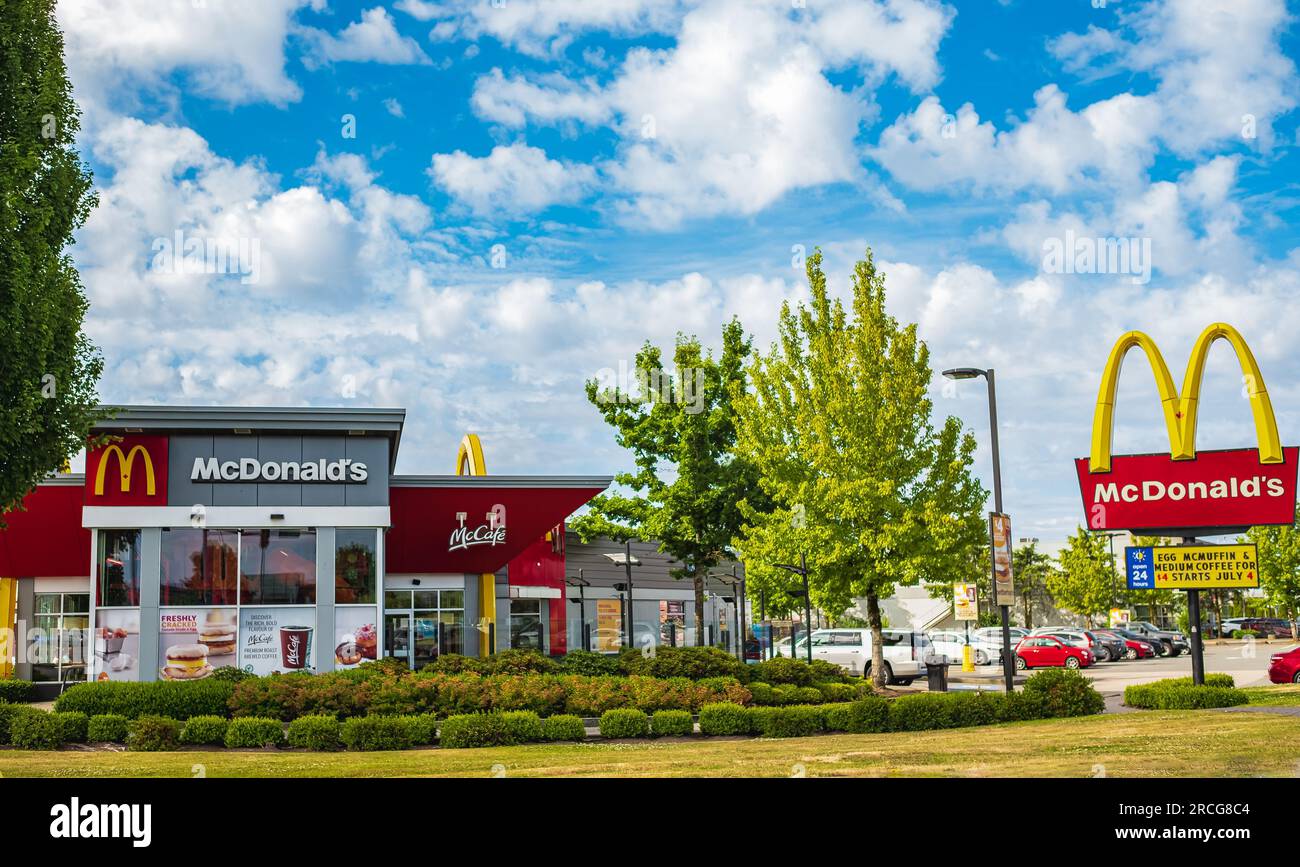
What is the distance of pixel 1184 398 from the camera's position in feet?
79.0

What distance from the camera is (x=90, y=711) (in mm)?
19641

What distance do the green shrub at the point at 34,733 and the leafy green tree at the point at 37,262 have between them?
395cm

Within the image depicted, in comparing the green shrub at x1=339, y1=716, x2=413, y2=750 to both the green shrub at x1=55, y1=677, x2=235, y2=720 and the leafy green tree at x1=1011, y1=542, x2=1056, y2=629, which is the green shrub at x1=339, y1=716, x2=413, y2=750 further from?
the leafy green tree at x1=1011, y1=542, x2=1056, y2=629

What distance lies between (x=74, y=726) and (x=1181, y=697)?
61.6ft

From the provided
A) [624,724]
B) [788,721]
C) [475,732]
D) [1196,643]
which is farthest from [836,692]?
[475,732]

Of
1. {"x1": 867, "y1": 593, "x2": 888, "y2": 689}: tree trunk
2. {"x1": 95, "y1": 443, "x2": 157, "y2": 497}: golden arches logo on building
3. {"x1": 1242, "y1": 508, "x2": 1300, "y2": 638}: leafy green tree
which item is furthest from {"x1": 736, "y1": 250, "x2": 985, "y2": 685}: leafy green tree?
{"x1": 1242, "y1": 508, "x2": 1300, "y2": 638}: leafy green tree

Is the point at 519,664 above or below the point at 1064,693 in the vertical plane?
above

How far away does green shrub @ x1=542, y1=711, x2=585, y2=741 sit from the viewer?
58.9 ft

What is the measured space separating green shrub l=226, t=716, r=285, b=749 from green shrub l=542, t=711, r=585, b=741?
398 centimetres

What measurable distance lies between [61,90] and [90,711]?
1071 cm

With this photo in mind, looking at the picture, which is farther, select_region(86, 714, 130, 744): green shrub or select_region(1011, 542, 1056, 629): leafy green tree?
select_region(1011, 542, 1056, 629): leafy green tree

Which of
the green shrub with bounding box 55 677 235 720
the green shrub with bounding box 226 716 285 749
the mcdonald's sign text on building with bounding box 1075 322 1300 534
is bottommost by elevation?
the green shrub with bounding box 226 716 285 749

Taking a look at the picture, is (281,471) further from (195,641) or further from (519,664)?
(519,664)
